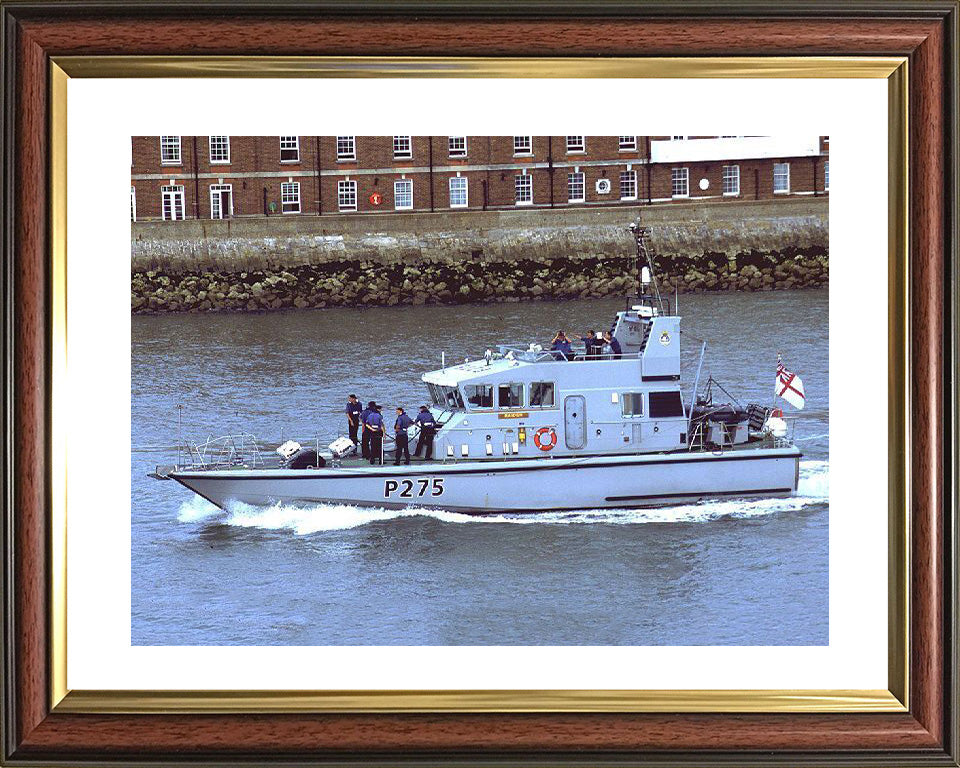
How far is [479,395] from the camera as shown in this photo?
11125 mm

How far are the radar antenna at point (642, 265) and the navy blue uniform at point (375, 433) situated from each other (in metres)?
2.68

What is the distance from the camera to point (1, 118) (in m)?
3.31

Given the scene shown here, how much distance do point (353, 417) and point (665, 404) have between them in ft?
10.4

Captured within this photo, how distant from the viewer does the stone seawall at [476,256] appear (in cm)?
995

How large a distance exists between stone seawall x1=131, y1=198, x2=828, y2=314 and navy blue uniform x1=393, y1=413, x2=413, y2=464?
108 cm

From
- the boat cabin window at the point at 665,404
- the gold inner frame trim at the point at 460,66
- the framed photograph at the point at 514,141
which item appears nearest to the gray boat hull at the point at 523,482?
the boat cabin window at the point at 665,404

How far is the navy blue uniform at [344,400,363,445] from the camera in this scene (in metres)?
9.95

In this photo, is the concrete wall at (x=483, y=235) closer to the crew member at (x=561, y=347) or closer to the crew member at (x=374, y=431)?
the crew member at (x=561, y=347)

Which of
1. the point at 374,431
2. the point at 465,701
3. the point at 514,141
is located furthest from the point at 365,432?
the point at 465,701

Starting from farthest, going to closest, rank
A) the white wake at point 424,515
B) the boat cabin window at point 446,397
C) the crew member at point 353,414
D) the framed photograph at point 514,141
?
the boat cabin window at point 446,397
the crew member at point 353,414
the white wake at point 424,515
the framed photograph at point 514,141

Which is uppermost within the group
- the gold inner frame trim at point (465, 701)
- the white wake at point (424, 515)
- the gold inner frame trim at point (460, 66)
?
the gold inner frame trim at point (460, 66)

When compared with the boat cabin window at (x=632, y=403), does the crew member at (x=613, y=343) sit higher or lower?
higher

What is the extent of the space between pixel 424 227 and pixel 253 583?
5.71 meters

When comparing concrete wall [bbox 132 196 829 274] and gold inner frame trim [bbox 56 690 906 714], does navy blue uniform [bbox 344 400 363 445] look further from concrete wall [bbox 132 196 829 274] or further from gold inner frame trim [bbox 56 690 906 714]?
gold inner frame trim [bbox 56 690 906 714]
